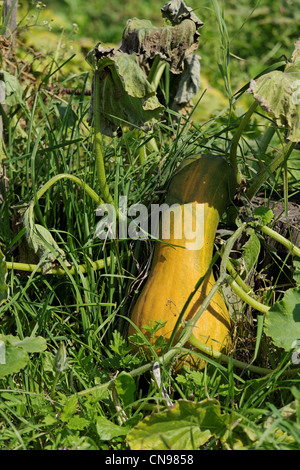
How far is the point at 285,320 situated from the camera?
1790 mm

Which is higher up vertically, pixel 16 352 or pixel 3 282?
pixel 3 282

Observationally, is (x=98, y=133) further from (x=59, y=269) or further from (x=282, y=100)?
(x=282, y=100)

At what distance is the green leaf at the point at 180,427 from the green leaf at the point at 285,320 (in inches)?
12.4

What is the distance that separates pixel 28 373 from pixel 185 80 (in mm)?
1379

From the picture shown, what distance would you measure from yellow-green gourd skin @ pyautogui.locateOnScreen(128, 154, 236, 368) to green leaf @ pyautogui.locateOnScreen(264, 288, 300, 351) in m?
0.19

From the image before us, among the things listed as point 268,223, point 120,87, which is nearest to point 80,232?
point 120,87

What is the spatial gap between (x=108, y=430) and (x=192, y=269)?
0.64m

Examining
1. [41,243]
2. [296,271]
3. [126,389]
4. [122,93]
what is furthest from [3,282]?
[296,271]

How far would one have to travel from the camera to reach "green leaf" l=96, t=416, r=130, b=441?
158 centimetres

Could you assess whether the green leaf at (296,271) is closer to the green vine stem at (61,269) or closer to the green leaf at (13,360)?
the green vine stem at (61,269)

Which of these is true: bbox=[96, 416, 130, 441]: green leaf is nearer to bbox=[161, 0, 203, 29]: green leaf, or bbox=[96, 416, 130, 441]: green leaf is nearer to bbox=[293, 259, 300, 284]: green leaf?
bbox=[293, 259, 300, 284]: green leaf

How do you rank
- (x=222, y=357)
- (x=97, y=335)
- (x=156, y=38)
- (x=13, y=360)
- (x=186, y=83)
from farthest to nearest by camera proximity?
(x=186, y=83) → (x=156, y=38) → (x=97, y=335) → (x=222, y=357) → (x=13, y=360)

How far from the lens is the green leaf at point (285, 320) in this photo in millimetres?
1763

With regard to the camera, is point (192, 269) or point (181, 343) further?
point (192, 269)
